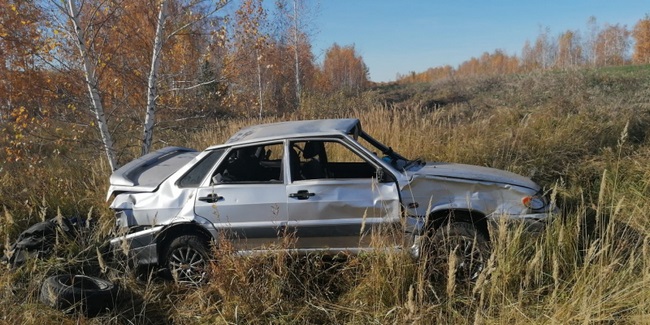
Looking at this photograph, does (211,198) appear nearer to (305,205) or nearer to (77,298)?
(305,205)

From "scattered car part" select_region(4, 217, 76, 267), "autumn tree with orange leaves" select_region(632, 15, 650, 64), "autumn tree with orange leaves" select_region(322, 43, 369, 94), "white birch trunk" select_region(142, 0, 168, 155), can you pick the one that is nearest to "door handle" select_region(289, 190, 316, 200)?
"scattered car part" select_region(4, 217, 76, 267)

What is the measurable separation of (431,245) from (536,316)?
3.16 ft

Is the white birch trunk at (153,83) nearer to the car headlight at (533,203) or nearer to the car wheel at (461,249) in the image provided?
the car wheel at (461,249)

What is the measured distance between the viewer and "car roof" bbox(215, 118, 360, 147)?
4.34 meters

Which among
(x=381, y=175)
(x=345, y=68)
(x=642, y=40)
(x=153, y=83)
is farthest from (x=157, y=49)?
(x=642, y=40)

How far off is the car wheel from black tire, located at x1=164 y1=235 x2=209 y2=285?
2.18 metres

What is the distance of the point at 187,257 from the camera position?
14.1ft

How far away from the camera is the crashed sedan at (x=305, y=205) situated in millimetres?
3977

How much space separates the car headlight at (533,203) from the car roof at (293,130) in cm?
Answer: 179

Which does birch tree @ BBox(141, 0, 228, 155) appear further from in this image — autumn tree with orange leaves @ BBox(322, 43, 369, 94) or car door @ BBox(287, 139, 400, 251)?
autumn tree with orange leaves @ BBox(322, 43, 369, 94)

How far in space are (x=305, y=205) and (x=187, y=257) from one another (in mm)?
1301

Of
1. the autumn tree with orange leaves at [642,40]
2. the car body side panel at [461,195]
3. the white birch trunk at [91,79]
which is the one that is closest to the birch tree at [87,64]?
the white birch trunk at [91,79]

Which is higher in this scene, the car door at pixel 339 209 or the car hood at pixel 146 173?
the car hood at pixel 146 173

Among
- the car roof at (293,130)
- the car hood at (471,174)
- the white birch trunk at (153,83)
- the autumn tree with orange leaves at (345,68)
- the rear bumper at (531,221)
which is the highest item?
the autumn tree with orange leaves at (345,68)
